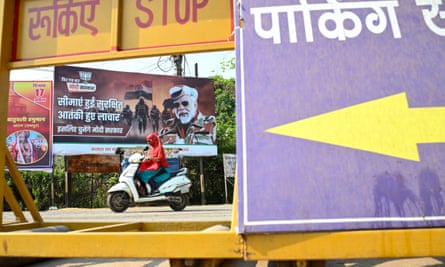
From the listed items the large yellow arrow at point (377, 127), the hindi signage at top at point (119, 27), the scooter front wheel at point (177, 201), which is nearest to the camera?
the large yellow arrow at point (377, 127)

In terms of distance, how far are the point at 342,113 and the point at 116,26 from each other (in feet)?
5.30

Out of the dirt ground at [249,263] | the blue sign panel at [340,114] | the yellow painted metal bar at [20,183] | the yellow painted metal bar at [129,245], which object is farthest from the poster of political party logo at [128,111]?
the blue sign panel at [340,114]

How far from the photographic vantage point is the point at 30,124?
18266 millimetres

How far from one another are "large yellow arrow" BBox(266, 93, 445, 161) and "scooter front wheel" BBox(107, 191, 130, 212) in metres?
9.49

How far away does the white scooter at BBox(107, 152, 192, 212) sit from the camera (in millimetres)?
10394

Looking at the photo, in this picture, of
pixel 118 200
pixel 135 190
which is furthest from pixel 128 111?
pixel 135 190

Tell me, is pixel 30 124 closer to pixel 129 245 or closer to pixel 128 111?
pixel 128 111

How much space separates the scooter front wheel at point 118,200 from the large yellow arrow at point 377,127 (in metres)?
9.49

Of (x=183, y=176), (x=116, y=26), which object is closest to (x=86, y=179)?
(x=183, y=176)

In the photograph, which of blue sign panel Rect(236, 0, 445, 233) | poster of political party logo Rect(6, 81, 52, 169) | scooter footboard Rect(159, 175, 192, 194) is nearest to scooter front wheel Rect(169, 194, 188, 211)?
scooter footboard Rect(159, 175, 192, 194)

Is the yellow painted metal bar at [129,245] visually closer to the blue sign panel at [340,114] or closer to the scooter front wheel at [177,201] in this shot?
the blue sign panel at [340,114]

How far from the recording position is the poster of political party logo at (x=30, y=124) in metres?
17.8

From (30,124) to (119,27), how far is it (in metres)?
17.7

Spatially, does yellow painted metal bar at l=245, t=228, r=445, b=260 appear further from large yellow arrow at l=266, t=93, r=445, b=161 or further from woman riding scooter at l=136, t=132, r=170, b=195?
woman riding scooter at l=136, t=132, r=170, b=195
